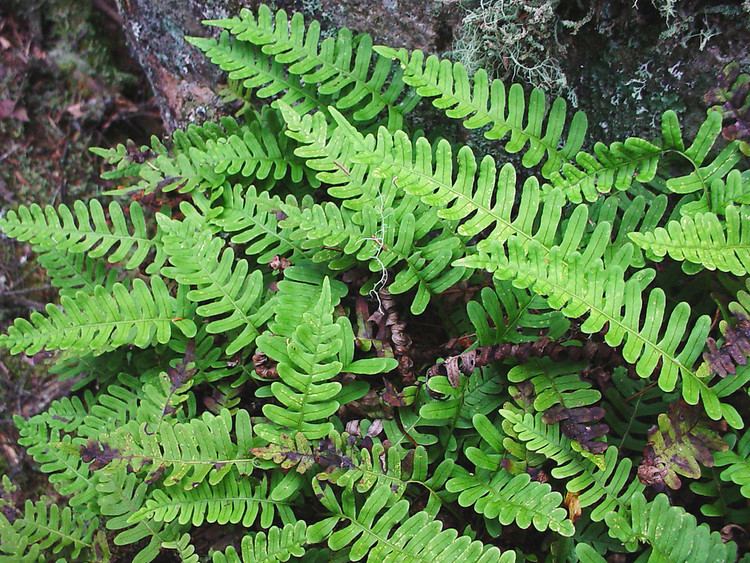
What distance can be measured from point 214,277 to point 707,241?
5.88 ft

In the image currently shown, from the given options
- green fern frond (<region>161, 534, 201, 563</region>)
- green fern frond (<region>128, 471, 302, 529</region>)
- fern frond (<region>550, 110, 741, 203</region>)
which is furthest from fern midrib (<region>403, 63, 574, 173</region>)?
green fern frond (<region>161, 534, 201, 563</region>)

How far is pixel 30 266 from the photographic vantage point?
3881 millimetres

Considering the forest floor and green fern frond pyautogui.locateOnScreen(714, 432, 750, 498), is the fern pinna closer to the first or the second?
green fern frond pyautogui.locateOnScreen(714, 432, 750, 498)

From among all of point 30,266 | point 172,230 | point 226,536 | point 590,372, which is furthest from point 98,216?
point 590,372

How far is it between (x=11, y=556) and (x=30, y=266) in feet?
6.25

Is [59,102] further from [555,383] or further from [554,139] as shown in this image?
[555,383]

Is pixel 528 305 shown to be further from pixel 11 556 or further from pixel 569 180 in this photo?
pixel 11 556

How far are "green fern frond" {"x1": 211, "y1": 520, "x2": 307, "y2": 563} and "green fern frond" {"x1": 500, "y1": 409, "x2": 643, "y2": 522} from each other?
79cm

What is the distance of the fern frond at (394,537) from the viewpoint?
6.38 ft

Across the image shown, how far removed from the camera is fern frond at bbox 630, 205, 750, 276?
6.55ft

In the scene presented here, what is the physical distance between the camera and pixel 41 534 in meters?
2.58

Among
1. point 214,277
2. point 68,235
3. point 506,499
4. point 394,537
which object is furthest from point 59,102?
point 506,499

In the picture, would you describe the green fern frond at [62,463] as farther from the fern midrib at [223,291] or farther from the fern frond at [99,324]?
the fern midrib at [223,291]

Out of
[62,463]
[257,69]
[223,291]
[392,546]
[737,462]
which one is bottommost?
[62,463]
